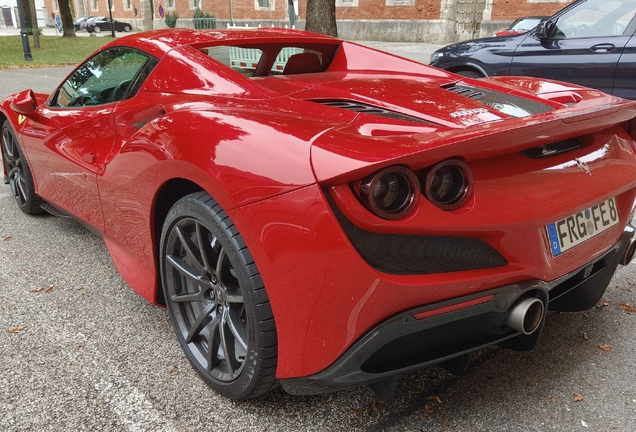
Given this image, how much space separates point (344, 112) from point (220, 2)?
38846 millimetres

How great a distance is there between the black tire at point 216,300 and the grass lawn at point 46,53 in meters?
16.0

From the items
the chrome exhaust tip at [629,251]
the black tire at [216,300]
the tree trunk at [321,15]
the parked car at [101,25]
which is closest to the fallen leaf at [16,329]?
the black tire at [216,300]

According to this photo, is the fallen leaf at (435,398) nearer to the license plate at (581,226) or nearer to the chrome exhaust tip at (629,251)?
the license plate at (581,226)

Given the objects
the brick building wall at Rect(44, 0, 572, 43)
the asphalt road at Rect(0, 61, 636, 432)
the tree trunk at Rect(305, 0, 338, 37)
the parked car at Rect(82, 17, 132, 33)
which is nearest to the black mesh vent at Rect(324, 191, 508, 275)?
the asphalt road at Rect(0, 61, 636, 432)

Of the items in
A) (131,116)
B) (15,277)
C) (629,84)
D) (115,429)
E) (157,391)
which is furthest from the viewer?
(629,84)

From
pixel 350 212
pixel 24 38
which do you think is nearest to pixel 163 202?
pixel 350 212

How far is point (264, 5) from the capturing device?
35.4 meters

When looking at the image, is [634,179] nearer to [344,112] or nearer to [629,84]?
[344,112]

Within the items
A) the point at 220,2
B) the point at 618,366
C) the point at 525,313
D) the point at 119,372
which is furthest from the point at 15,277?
the point at 220,2

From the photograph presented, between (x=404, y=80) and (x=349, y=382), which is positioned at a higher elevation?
(x=404, y=80)

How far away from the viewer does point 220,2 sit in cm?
3788

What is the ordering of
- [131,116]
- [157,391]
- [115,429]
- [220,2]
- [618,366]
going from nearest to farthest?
[115,429]
[157,391]
[618,366]
[131,116]
[220,2]

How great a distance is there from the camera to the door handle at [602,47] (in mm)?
5430

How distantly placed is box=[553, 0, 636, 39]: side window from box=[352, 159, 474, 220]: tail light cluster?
4770 mm
